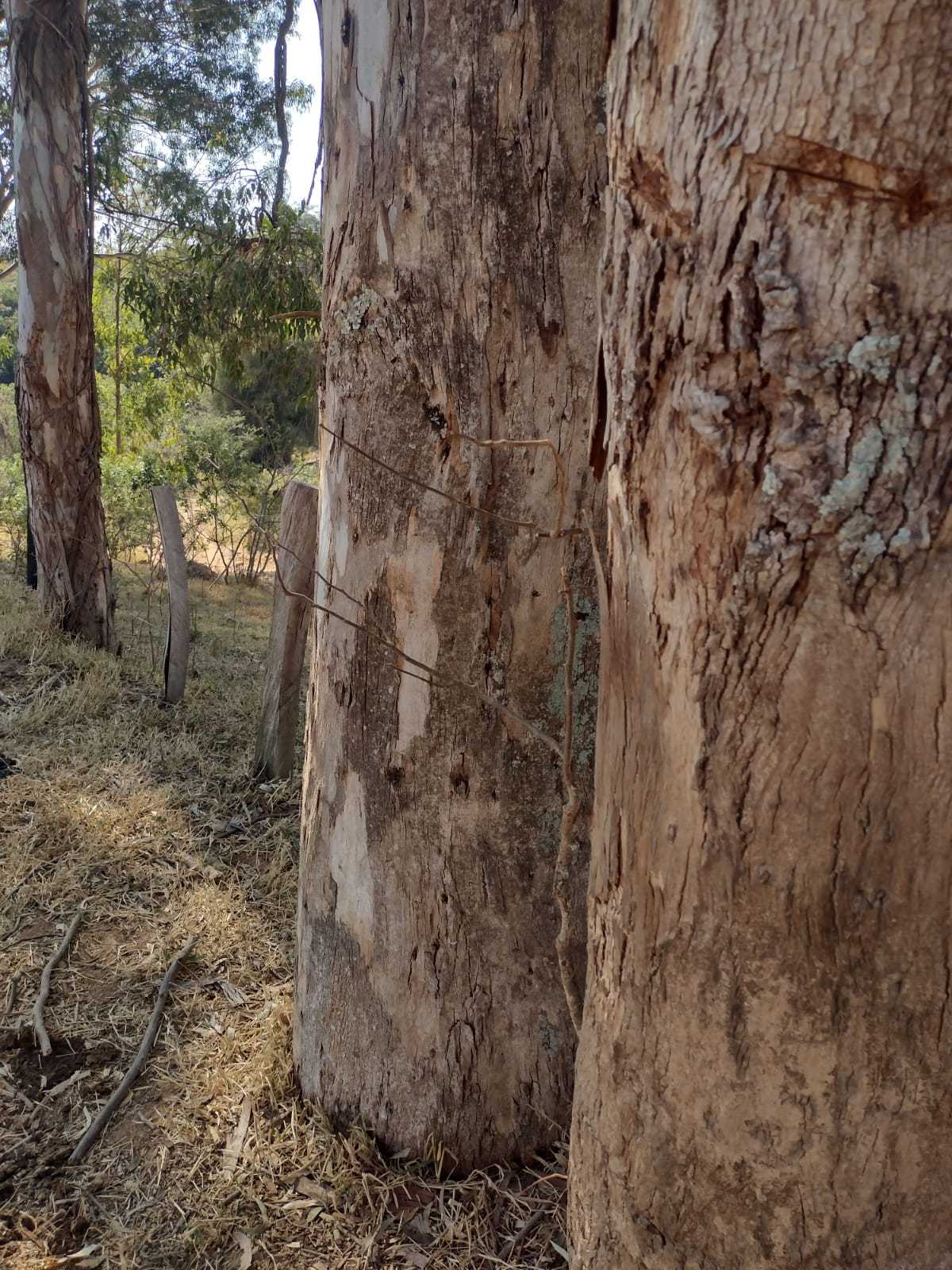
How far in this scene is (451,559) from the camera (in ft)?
6.41

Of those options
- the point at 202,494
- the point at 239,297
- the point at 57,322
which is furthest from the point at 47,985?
the point at 202,494

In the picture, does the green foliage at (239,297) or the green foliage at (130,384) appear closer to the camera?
the green foliage at (239,297)

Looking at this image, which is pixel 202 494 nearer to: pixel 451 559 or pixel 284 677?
pixel 284 677

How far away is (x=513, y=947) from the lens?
6.82 ft

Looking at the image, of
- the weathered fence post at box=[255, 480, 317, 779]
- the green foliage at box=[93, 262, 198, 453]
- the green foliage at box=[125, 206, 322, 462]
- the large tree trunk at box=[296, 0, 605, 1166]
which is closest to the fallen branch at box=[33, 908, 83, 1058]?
the large tree trunk at box=[296, 0, 605, 1166]

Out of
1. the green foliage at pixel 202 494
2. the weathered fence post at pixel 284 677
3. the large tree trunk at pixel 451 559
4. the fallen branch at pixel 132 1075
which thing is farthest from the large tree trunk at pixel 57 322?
the large tree trunk at pixel 451 559

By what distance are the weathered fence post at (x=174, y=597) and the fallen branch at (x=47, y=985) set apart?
217cm

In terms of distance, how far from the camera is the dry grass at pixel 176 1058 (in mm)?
2025

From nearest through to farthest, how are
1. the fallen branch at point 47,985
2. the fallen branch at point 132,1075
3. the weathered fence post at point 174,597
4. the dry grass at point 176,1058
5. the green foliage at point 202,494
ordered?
the dry grass at point 176,1058
the fallen branch at point 132,1075
the fallen branch at point 47,985
the weathered fence post at point 174,597
the green foliage at point 202,494

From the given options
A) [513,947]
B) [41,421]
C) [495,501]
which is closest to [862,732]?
[495,501]

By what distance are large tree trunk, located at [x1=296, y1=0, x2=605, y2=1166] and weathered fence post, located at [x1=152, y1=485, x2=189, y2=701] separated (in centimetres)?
316

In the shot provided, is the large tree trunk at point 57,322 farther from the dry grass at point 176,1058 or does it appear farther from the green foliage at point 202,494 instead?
the green foliage at point 202,494

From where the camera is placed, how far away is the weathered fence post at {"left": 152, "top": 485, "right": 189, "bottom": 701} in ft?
17.0

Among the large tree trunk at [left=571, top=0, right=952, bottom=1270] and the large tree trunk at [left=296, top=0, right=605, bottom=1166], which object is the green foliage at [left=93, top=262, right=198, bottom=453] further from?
the large tree trunk at [left=571, top=0, right=952, bottom=1270]
